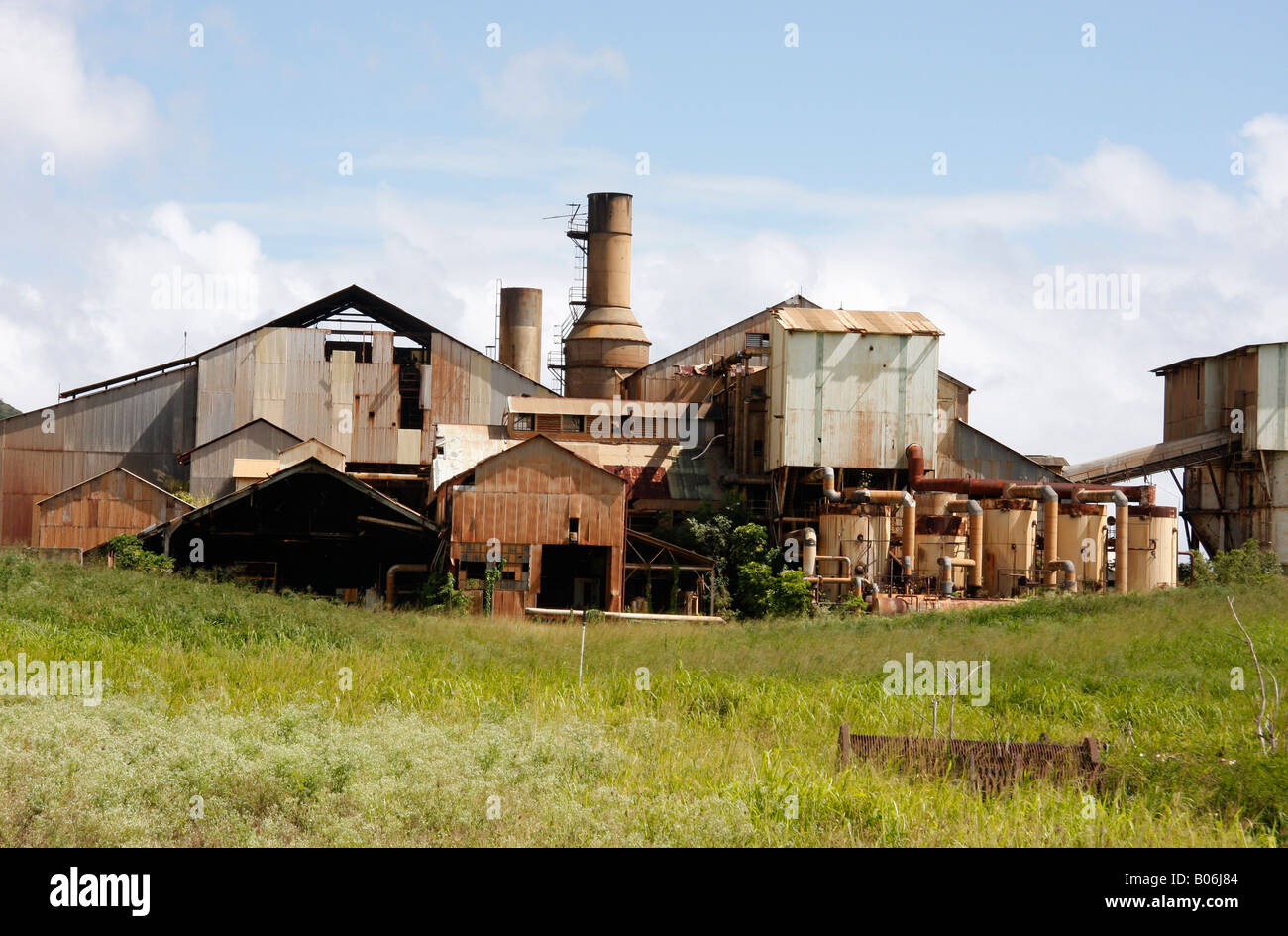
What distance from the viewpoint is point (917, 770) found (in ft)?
43.8

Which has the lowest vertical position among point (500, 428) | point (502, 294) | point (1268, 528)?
point (1268, 528)

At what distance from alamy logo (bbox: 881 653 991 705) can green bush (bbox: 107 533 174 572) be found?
17.7 m

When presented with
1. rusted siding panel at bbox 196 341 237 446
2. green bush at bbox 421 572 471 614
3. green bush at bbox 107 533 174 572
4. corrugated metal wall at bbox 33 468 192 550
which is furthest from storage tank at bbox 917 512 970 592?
rusted siding panel at bbox 196 341 237 446

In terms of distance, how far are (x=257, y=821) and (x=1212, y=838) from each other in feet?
26.0

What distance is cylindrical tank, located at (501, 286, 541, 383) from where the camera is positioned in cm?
5084

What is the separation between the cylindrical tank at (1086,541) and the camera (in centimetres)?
3462

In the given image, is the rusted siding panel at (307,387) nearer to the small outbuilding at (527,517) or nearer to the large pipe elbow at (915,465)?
the small outbuilding at (527,517)

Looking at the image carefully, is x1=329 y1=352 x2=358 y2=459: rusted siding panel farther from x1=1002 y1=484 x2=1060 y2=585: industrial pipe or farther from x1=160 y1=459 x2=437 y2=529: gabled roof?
x1=1002 y1=484 x2=1060 y2=585: industrial pipe

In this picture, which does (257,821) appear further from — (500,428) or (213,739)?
(500,428)

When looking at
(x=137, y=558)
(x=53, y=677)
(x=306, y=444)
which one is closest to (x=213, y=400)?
(x=306, y=444)
